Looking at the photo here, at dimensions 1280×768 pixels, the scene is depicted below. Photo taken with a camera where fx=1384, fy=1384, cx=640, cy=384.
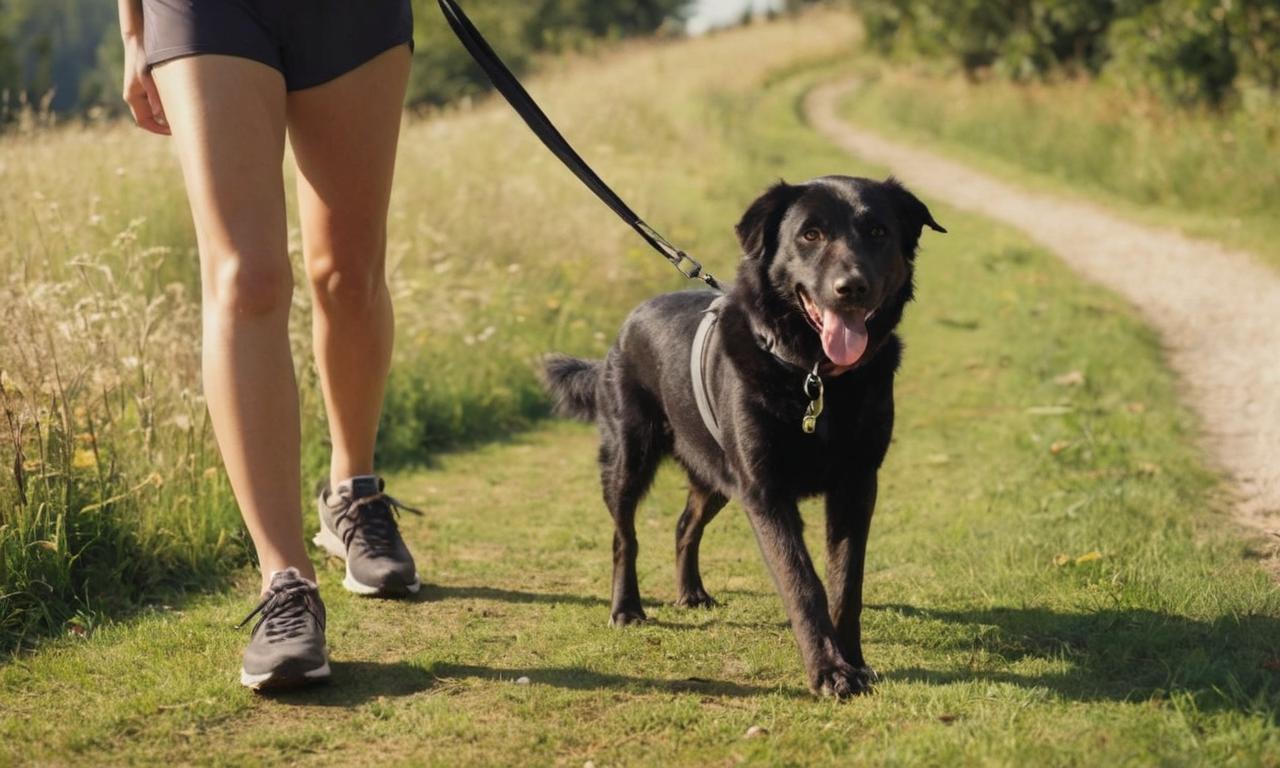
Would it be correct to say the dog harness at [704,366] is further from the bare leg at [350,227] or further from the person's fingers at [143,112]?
the person's fingers at [143,112]

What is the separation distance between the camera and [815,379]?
3.19 metres

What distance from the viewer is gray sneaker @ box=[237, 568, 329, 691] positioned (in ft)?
9.93

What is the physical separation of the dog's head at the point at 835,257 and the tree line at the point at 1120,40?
10.7 m

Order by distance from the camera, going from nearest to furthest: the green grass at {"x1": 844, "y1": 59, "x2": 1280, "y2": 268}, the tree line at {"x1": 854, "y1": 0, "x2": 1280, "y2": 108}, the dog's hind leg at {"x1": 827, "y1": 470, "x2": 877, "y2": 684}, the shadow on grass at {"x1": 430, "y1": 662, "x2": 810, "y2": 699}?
the shadow on grass at {"x1": 430, "y1": 662, "x2": 810, "y2": 699}
the dog's hind leg at {"x1": 827, "y1": 470, "x2": 877, "y2": 684}
the green grass at {"x1": 844, "y1": 59, "x2": 1280, "y2": 268}
the tree line at {"x1": 854, "y1": 0, "x2": 1280, "y2": 108}

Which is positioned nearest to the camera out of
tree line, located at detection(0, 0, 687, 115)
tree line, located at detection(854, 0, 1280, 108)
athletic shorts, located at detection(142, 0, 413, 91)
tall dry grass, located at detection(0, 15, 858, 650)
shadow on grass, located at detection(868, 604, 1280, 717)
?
shadow on grass, located at detection(868, 604, 1280, 717)

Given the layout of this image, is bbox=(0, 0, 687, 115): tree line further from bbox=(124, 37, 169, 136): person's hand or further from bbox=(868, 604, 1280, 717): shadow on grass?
bbox=(868, 604, 1280, 717): shadow on grass

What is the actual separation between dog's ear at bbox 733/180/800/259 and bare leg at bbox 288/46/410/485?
0.91 m

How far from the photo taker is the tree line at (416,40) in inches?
383

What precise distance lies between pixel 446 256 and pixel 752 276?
16.4 feet

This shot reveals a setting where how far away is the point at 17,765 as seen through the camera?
2.70m

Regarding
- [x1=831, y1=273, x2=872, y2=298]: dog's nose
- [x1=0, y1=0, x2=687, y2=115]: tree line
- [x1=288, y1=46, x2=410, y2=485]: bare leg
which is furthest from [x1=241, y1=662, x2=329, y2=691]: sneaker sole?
[x1=0, y1=0, x2=687, y2=115]: tree line

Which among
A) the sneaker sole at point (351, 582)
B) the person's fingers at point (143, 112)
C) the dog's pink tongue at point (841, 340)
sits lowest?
the sneaker sole at point (351, 582)

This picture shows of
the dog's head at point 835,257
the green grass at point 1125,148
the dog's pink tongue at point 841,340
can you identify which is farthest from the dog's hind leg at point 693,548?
the green grass at point 1125,148

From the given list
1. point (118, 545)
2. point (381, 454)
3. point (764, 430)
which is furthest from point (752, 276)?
point (381, 454)
